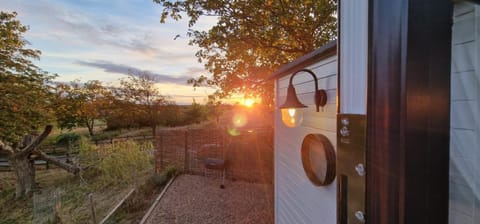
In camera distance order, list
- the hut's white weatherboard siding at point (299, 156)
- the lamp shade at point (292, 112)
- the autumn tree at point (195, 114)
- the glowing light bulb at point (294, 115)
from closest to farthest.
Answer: the hut's white weatherboard siding at point (299, 156) → the lamp shade at point (292, 112) → the glowing light bulb at point (294, 115) → the autumn tree at point (195, 114)

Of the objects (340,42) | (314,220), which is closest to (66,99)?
(314,220)

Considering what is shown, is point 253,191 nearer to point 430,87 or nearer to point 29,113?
point 430,87

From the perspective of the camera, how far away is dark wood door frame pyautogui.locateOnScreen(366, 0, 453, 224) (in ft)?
1.29

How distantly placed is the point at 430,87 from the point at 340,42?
0.28 meters

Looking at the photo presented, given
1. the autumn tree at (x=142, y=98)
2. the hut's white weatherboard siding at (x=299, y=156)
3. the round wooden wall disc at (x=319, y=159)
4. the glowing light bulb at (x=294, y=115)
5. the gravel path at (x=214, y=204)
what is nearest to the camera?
the round wooden wall disc at (x=319, y=159)

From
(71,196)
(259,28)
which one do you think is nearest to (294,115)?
(259,28)

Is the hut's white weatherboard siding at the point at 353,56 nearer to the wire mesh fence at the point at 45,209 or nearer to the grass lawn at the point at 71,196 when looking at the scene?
the grass lawn at the point at 71,196

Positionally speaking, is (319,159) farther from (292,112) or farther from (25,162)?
(25,162)

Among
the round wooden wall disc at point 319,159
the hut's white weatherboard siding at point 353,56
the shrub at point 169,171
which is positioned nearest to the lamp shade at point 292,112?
the round wooden wall disc at point 319,159

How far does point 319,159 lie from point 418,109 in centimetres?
119

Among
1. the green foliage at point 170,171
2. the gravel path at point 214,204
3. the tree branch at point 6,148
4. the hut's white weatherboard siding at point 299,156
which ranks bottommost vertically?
the gravel path at point 214,204

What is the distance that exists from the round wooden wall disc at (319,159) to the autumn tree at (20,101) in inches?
355

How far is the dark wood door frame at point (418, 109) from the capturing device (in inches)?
15.4

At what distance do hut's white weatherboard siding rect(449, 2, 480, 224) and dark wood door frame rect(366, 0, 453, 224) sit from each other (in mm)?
13
